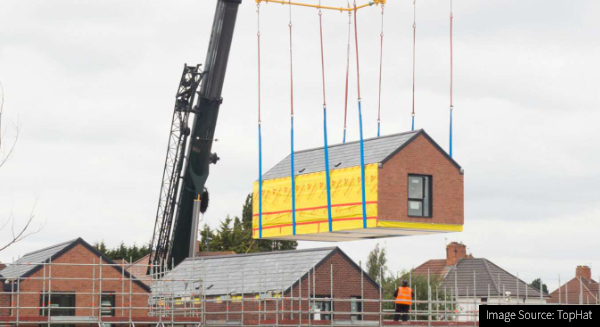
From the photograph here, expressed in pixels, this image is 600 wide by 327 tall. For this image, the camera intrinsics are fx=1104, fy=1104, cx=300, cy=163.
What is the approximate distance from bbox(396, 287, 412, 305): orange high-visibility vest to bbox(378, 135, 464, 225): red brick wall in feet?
7.29

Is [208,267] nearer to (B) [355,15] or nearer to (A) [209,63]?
(A) [209,63]

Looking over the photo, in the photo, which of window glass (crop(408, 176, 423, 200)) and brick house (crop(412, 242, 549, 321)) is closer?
window glass (crop(408, 176, 423, 200))

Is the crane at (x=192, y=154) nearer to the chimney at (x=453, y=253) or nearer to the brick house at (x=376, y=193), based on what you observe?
the brick house at (x=376, y=193)

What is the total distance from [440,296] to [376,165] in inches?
1217

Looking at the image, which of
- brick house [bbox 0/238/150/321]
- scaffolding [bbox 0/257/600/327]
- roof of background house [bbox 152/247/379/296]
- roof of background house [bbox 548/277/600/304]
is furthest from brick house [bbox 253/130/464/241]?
roof of background house [bbox 548/277/600/304]

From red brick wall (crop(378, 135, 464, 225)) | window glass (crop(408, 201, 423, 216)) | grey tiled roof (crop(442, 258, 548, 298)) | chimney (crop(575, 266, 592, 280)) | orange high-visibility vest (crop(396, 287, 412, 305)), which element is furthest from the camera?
chimney (crop(575, 266, 592, 280))

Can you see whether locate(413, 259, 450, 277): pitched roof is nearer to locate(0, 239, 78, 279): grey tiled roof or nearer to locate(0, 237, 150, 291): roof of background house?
locate(0, 239, 78, 279): grey tiled roof

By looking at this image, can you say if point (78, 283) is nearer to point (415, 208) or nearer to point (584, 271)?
point (415, 208)

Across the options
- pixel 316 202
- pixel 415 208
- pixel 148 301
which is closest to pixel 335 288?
pixel 148 301

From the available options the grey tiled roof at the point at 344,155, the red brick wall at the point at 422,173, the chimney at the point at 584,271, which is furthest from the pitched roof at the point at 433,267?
the red brick wall at the point at 422,173

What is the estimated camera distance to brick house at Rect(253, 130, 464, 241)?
35.4 meters

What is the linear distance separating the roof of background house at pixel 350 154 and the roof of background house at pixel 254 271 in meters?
6.38

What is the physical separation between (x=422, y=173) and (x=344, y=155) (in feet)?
9.22

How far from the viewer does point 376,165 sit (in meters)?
35.4
